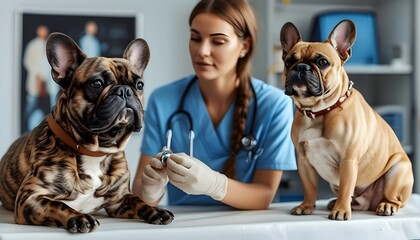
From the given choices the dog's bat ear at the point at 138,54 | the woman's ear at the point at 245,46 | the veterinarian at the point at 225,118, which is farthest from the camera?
the woman's ear at the point at 245,46

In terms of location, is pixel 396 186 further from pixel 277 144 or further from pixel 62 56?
pixel 62 56

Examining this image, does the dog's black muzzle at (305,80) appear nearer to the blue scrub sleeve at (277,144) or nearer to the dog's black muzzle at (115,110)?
the dog's black muzzle at (115,110)

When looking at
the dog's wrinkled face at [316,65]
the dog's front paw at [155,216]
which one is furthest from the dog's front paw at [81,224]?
the dog's wrinkled face at [316,65]

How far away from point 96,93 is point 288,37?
0.35 m

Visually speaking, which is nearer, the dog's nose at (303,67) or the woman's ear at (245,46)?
the dog's nose at (303,67)

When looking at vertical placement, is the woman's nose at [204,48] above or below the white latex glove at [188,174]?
above

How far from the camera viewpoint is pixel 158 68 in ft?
8.64

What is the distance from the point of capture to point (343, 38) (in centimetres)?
98

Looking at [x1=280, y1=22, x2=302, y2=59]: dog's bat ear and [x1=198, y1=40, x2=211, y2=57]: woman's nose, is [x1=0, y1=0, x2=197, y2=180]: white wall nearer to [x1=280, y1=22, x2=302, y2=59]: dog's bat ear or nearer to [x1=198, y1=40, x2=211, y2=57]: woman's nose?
[x1=198, y1=40, x2=211, y2=57]: woman's nose

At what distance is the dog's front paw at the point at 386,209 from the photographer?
3.40 feet

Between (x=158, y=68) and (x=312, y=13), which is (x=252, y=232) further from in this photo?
(x=312, y=13)

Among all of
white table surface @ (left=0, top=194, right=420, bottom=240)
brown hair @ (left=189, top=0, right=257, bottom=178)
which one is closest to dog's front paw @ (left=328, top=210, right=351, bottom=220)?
white table surface @ (left=0, top=194, right=420, bottom=240)

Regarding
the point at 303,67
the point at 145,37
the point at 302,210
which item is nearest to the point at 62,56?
the point at 303,67

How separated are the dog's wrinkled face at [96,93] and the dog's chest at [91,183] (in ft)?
0.15
